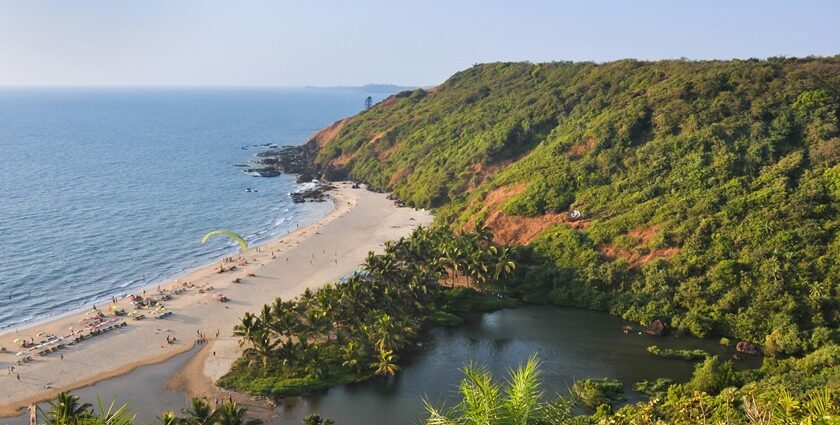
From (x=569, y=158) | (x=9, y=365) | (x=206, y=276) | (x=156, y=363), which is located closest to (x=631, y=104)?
(x=569, y=158)

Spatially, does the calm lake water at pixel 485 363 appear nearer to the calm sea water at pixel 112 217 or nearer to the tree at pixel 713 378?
the tree at pixel 713 378

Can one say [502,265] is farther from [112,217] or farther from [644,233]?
[112,217]

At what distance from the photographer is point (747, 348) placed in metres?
53.1

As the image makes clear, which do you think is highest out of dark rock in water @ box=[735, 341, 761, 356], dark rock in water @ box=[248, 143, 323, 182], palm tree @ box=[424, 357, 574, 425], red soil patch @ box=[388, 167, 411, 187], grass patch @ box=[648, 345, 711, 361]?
palm tree @ box=[424, 357, 574, 425]

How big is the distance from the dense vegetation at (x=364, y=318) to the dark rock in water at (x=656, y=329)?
48.7 feet

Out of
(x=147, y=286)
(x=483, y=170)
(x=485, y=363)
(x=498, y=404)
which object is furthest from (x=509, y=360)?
(x=483, y=170)

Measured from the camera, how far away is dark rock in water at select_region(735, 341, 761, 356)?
5288 centimetres

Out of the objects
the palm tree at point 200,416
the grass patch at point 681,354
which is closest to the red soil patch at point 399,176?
the grass patch at point 681,354

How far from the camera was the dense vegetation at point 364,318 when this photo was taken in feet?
158

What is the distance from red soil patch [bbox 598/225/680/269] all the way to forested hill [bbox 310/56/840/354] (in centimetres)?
17

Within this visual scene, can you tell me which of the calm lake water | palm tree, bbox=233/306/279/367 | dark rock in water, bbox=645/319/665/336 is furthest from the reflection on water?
palm tree, bbox=233/306/279/367

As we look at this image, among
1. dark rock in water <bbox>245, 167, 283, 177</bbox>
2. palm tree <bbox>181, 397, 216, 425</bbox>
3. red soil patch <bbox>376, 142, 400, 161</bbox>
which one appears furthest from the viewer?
dark rock in water <bbox>245, 167, 283, 177</bbox>

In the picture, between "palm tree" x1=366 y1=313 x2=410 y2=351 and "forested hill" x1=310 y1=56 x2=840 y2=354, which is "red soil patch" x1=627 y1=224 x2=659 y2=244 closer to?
"forested hill" x1=310 y1=56 x2=840 y2=354

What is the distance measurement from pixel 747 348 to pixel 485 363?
22.4 meters
